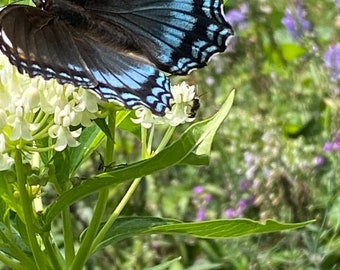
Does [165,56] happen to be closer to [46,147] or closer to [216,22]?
[216,22]

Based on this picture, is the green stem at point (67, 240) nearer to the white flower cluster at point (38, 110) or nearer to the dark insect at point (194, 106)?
the white flower cluster at point (38, 110)

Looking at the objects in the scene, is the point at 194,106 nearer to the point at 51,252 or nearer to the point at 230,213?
the point at 51,252

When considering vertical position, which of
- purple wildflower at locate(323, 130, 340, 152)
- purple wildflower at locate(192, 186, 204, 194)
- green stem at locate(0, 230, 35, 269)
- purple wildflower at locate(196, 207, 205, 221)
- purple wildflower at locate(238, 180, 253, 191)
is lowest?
purple wildflower at locate(196, 207, 205, 221)

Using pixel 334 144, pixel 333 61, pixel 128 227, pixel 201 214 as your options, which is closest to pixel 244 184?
pixel 201 214

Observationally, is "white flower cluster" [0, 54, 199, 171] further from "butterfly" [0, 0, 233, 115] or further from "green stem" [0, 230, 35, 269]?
"green stem" [0, 230, 35, 269]

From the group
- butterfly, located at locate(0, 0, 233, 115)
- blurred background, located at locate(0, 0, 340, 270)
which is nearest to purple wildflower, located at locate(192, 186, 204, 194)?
blurred background, located at locate(0, 0, 340, 270)

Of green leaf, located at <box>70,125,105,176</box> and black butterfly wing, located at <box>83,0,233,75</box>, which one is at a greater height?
black butterfly wing, located at <box>83,0,233,75</box>
